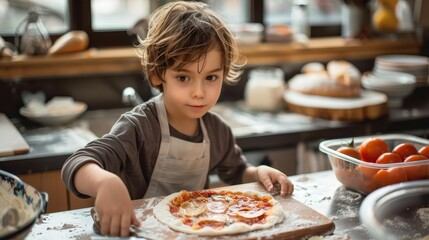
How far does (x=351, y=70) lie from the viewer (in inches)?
102

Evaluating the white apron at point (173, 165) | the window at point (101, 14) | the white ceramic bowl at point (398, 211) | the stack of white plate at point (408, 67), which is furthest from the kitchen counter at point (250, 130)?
the white ceramic bowl at point (398, 211)

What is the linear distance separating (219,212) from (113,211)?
24 cm

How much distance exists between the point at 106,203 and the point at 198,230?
0.61ft

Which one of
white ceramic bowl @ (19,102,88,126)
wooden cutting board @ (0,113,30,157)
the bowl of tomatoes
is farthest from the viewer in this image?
white ceramic bowl @ (19,102,88,126)

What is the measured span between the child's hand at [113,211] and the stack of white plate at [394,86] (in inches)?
71.4

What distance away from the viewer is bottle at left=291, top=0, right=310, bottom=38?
291cm

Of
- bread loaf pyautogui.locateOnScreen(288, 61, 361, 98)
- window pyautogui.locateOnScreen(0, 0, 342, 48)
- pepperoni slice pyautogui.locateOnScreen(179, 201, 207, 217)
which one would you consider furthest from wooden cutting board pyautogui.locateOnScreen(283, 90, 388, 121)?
pepperoni slice pyautogui.locateOnScreen(179, 201, 207, 217)

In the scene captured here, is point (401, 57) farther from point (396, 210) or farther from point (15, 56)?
point (396, 210)

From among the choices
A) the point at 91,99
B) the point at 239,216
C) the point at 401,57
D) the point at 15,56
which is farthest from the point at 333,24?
the point at 239,216

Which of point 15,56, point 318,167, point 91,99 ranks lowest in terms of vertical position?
point 318,167

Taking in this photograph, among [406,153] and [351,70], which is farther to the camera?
[351,70]

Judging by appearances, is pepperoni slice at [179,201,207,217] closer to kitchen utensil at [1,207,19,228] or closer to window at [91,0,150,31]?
kitchen utensil at [1,207,19,228]

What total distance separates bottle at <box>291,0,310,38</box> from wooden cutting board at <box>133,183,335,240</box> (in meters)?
1.75

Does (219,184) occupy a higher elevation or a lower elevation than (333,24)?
lower
